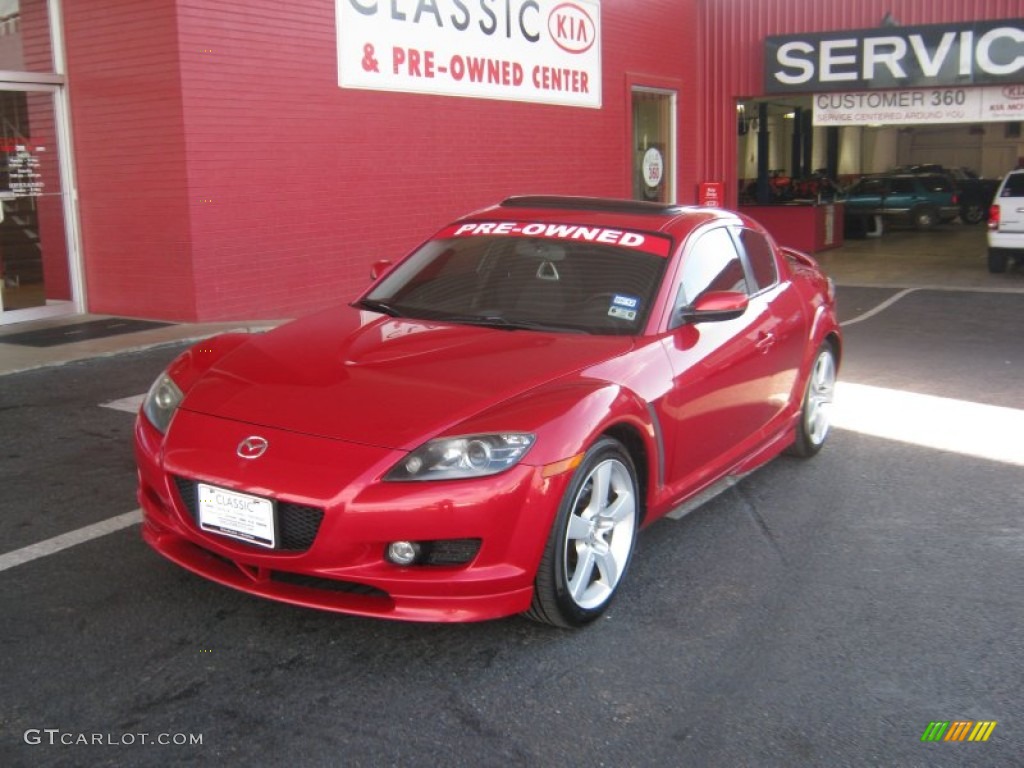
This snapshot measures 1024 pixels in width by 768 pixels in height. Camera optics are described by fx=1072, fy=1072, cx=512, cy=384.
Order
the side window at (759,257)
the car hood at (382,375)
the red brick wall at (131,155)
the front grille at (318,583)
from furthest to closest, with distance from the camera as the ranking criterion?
the red brick wall at (131,155) → the side window at (759,257) → the car hood at (382,375) → the front grille at (318,583)

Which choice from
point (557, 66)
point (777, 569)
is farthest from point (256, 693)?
point (557, 66)

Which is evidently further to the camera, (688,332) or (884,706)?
(688,332)

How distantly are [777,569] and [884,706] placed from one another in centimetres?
117

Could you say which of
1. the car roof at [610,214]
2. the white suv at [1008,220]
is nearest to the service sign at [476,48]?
the white suv at [1008,220]

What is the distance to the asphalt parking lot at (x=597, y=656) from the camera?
Result: 3105mm

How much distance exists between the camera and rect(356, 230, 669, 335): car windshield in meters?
4.61

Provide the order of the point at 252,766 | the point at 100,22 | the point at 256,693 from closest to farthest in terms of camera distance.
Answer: the point at 252,766 < the point at 256,693 < the point at 100,22

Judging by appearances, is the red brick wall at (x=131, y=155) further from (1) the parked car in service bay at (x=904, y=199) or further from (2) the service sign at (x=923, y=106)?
(1) the parked car in service bay at (x=904, y=199)

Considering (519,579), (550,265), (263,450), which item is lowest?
(519,579)

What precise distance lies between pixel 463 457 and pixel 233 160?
8.30 meters

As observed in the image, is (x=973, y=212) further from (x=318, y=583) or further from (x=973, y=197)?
(x=318, y=583)

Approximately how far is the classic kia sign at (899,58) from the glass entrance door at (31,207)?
12.9 meters

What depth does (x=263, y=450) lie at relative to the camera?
3.57m

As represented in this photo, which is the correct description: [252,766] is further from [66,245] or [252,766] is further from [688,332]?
[66,245]
